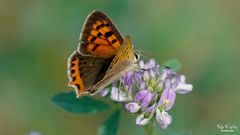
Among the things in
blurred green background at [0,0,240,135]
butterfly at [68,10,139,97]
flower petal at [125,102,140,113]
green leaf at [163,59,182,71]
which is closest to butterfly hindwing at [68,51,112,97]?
butterfly at [68,10,139,97]

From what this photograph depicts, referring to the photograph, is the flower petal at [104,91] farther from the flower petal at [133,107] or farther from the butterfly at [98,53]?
the flower petal at [133,107]

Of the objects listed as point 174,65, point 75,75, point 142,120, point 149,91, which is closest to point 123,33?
point 174,65

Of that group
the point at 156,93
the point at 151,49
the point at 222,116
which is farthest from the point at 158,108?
the point at 151,49

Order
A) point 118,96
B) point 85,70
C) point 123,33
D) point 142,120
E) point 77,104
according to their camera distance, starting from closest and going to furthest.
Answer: point 142,120 < point 118,96 < point 85,70 < point 77,104 < point 123,33

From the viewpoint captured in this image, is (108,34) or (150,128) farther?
(108,34)

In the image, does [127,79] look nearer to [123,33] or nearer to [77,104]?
[77,104]

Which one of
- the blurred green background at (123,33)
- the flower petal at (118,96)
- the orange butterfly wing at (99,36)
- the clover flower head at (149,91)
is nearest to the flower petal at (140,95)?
the clover flower head at (149,91)
